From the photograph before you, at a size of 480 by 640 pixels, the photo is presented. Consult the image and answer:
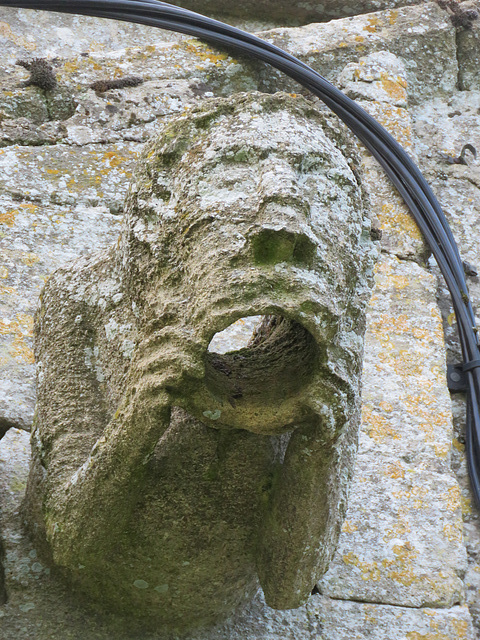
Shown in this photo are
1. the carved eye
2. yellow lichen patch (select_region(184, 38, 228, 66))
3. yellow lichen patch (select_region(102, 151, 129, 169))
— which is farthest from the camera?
yellow lichen patch (select_region(184, 38, 228, 66))

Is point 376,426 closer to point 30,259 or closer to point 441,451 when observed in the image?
point 441,451

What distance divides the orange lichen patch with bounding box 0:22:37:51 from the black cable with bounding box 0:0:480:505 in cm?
99

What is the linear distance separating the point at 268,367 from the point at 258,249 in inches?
10.0

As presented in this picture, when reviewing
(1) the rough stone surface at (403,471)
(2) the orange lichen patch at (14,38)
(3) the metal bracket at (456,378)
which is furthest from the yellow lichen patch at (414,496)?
(2) the orange lichen patch at (14,38)

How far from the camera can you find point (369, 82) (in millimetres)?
3568

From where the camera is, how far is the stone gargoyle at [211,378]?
1.55 metres

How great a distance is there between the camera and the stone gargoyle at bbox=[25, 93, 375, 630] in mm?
1546

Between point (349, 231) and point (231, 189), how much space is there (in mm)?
247

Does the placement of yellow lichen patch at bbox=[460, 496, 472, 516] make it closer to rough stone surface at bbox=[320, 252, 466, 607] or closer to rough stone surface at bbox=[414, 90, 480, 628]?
rough stone surface at bbox=[414, 90, 480, 628]

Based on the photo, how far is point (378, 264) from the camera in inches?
121

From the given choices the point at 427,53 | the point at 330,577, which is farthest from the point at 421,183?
the point at 330,577

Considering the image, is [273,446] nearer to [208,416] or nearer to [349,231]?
[208,416]

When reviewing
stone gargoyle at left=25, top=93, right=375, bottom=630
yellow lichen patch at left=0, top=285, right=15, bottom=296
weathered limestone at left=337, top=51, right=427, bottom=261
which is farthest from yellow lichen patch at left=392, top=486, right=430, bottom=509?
yellow lichen patch at left=0, top=285, right=15, bottom=296

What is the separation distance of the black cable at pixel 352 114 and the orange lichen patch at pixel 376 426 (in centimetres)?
39
